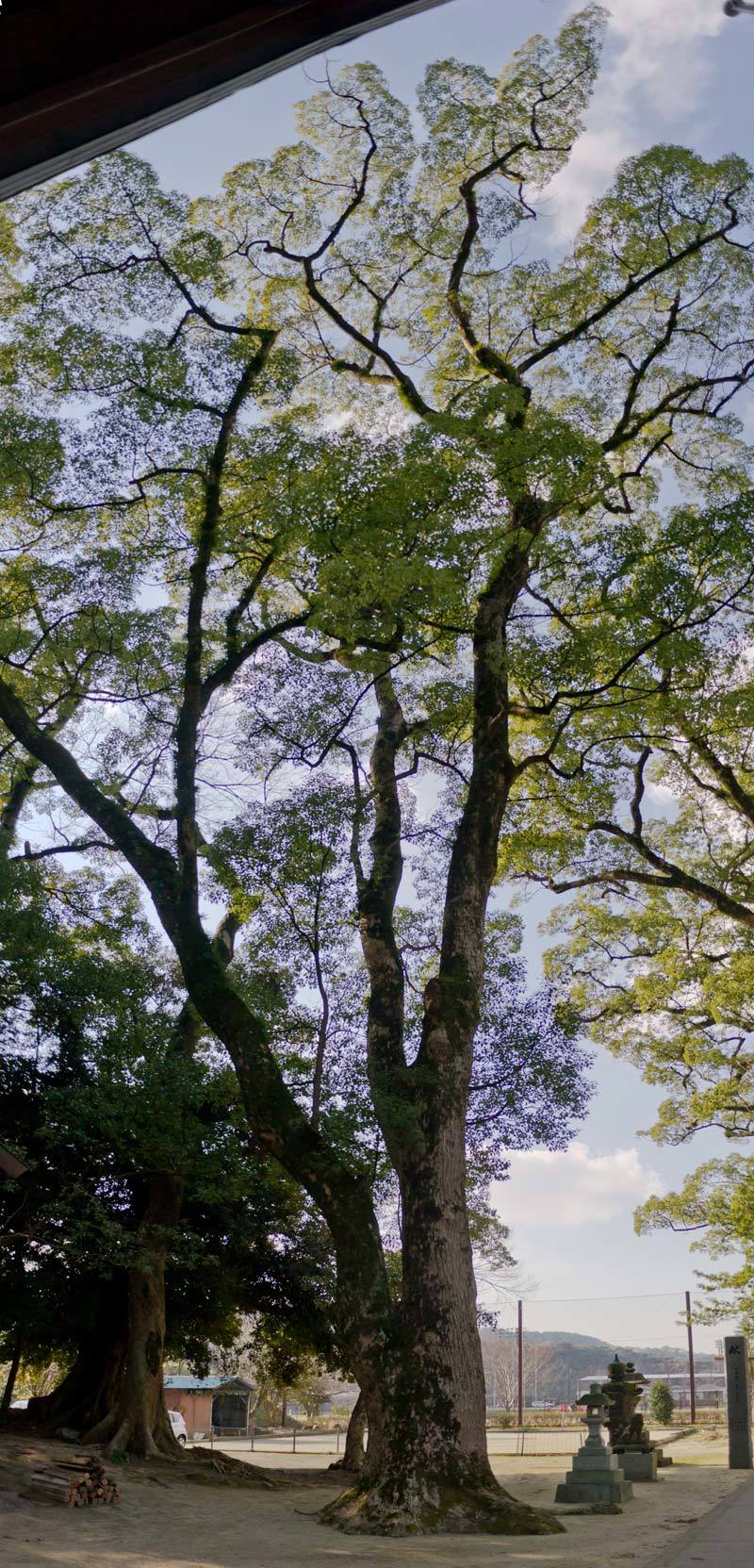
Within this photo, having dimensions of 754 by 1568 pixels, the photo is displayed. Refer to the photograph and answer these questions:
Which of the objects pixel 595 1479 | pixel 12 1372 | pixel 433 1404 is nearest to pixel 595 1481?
pixel 595 1479

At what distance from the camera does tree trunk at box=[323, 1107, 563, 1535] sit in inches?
347

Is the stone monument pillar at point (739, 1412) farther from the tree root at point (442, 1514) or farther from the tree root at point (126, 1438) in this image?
the tree root at point (442, 1514)

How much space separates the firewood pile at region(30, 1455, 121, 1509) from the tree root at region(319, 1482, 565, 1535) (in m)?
2.75

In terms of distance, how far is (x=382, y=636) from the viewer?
1176 centimetres

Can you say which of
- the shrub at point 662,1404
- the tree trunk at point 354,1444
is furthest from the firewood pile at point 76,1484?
the shrub at point 662,1404

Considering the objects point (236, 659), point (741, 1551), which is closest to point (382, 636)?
point (236, 659)

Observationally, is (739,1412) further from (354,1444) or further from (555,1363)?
(555,1363)

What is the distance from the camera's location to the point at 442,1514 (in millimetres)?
8711

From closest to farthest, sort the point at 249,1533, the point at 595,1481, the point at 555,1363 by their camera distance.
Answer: the point at 249,1533 → the point at 595,1481 → the point at 555,1363

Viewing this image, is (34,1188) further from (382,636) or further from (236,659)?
(382,636)

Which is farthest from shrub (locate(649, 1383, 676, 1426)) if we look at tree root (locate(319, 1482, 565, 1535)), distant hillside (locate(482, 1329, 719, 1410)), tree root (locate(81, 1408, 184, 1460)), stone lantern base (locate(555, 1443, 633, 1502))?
tree root (locate(319, 1482, 565, 1535))

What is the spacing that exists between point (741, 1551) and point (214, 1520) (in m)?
5.22

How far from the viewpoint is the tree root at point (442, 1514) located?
8.63 metres

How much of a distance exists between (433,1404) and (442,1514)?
779mm
